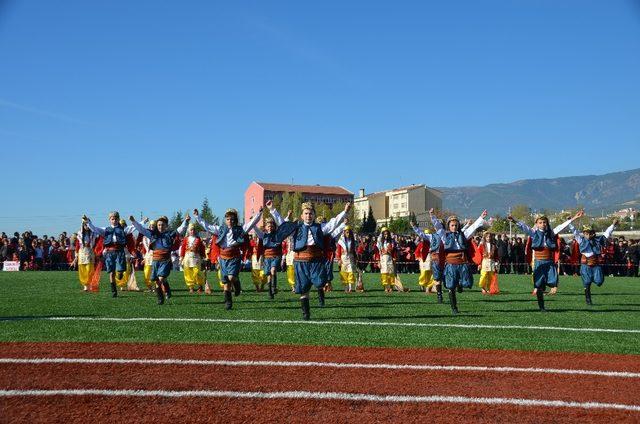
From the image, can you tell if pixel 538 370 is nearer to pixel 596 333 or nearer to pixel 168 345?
pixel 596 333

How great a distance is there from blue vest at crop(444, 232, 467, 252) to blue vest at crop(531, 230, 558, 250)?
6.18 ft

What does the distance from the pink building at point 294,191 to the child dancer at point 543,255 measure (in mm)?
126874

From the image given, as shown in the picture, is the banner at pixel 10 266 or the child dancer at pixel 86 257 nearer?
the child dancer at pixel 86 257

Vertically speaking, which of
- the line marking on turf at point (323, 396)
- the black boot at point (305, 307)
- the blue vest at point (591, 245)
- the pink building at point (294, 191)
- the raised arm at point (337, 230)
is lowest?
the line marking on turf at point (323, 396)

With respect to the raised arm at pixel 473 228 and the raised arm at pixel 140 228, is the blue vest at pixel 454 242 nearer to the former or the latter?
the raised arm at pixel 473 228

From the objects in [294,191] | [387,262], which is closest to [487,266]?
[387,262]

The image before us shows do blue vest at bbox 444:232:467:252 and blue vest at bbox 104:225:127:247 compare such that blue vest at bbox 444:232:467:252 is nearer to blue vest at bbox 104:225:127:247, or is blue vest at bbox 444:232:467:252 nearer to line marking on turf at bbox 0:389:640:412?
line marking on turf at bbox 0:389:640:412

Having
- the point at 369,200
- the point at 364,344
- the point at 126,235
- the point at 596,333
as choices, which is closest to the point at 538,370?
the point at 364,344

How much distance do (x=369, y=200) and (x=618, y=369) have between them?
154 m

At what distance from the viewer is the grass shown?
31.6 feet

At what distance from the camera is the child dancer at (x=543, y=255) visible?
14.1 metres

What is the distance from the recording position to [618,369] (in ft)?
25.7

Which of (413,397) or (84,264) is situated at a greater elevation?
(84,264)

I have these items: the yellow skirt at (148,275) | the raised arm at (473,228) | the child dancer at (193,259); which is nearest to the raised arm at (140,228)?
the child dancer at (193,259)
